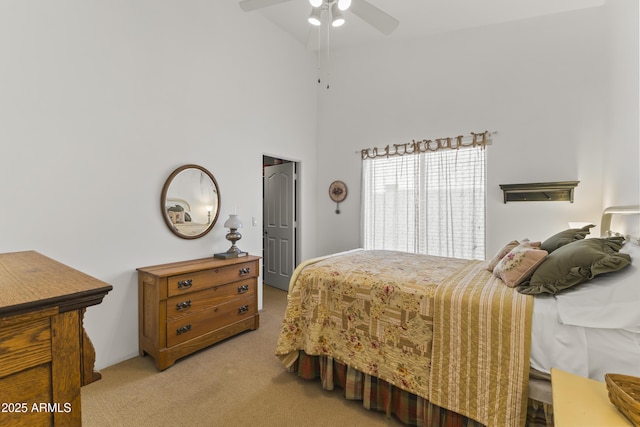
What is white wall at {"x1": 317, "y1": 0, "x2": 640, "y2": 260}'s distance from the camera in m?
3.02

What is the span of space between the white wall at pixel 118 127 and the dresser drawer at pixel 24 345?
77.9 inches

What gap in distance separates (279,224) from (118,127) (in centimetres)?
272

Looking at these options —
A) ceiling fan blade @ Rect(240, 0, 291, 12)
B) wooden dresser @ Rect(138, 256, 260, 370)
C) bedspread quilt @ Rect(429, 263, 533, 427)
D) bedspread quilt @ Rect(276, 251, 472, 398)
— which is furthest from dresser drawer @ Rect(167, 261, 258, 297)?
ceiling fan blade @ Rect(240, 0, 291, 12)

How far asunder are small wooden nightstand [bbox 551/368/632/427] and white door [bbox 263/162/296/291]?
3751 millimetres

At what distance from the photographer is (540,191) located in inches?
127

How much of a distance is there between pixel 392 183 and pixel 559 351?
3003 millimetres

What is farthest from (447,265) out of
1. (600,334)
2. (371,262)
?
(600,334)

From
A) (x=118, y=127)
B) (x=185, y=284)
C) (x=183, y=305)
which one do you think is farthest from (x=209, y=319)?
(x=118, y=127)

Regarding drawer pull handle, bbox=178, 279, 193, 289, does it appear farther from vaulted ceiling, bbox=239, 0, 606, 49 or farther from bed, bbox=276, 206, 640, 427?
vaulted ceiling, bbox=239, 0, 606, 49

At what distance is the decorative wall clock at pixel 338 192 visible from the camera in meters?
4.54

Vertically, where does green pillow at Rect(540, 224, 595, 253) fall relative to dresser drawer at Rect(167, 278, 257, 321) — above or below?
above

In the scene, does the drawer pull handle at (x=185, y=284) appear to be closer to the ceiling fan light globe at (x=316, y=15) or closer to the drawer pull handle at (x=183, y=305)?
the drawer pull handle at (x=183, y=305)

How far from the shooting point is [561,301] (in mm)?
1466

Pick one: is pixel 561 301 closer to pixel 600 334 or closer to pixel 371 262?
pixel 600 334
